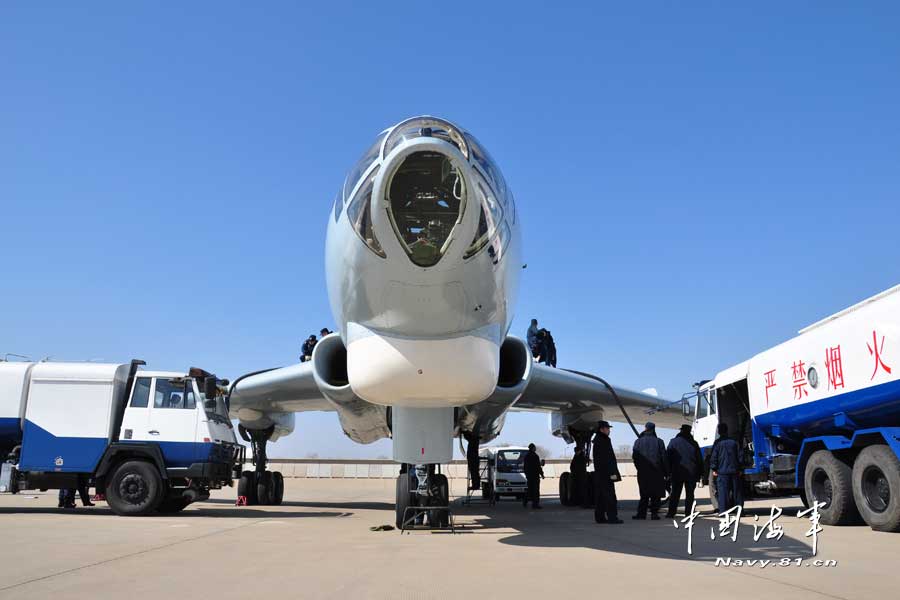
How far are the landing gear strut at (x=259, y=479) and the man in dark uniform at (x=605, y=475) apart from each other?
6889 mm

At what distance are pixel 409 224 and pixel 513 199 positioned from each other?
151cm

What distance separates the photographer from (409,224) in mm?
5992

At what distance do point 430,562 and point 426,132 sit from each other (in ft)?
10.9

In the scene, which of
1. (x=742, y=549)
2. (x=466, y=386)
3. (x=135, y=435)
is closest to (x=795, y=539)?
(x=742, y=549)

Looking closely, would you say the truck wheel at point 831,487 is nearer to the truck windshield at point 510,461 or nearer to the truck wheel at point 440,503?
the truck wheel at point 440,503

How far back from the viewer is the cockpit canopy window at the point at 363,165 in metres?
6.21

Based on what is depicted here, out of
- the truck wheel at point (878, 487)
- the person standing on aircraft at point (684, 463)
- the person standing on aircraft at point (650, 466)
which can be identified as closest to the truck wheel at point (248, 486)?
the person standing on aircraft at point (650, 466)

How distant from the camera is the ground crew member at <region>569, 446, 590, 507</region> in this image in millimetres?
13820

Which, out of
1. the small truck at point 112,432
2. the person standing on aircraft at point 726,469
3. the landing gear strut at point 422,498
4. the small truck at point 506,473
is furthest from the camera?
the small truck at point 506,473

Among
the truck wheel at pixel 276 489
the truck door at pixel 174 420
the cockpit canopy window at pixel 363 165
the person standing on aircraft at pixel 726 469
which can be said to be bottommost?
the truck wheel at pixel 276 489

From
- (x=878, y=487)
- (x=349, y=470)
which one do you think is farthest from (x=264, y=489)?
(x=349, y=470)

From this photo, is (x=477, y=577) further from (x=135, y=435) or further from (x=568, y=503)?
(x=568, y=503)

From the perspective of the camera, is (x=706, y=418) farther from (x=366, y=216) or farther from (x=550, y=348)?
(x=366, y=216)

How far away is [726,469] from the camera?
377 inches
